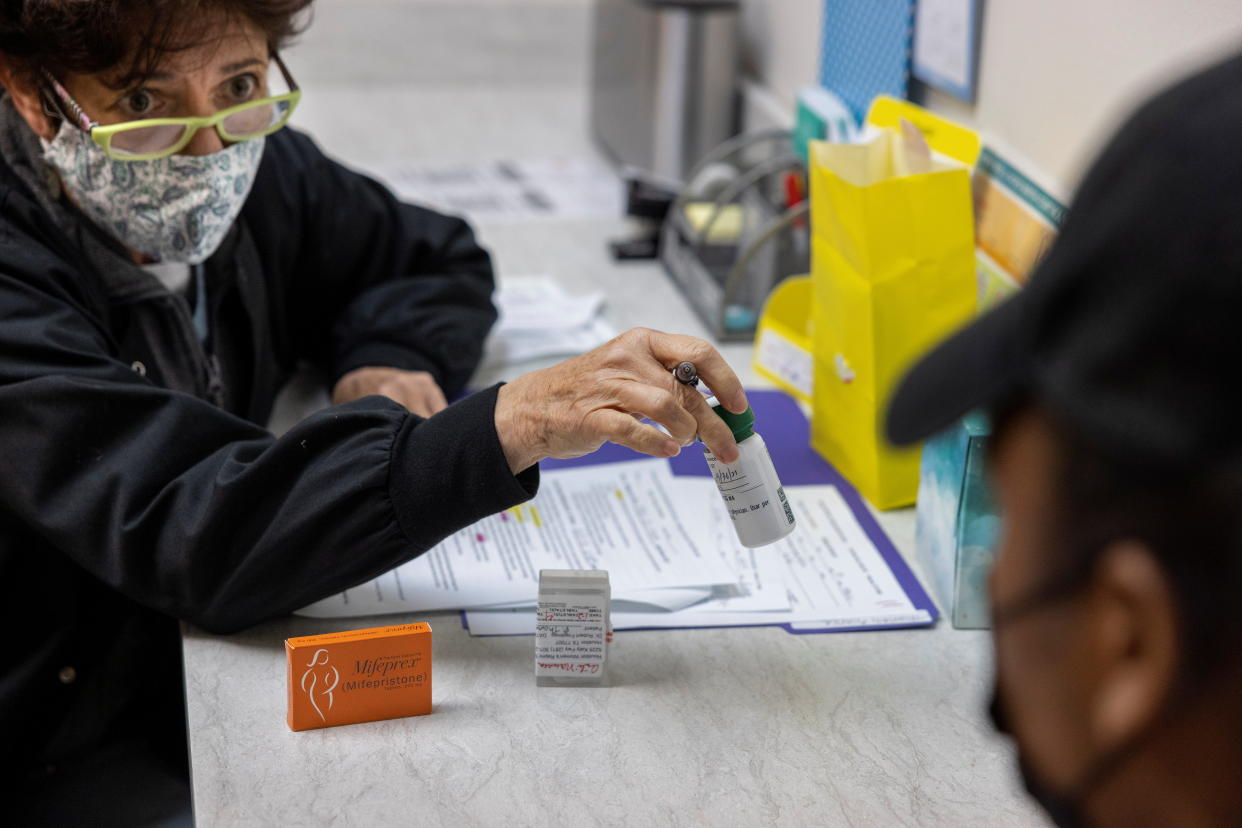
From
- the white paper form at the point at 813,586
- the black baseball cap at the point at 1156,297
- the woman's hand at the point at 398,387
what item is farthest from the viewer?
the woman's hand at the point at 398,387

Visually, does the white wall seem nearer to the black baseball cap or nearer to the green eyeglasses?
the black baseball cap

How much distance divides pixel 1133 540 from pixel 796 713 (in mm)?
544

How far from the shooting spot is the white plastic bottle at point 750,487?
988mm

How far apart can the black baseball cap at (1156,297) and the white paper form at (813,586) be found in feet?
2.08

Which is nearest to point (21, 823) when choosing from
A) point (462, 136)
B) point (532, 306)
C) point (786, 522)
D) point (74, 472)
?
point (74, 472)

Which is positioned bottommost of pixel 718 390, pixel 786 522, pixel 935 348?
pixel 786 522

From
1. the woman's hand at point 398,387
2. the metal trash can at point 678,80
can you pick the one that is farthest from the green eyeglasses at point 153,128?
the metal trash can at point 678,80

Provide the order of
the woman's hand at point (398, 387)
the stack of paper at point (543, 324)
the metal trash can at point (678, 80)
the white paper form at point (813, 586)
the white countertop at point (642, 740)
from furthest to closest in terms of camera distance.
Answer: the metal trash can at point (678, 80), the stack of paper at point (543, 324), the woman's hand at point (398, 387), the white paper form at point (813, 586), the white countertop at point (642, 740)

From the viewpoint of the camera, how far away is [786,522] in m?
1.00

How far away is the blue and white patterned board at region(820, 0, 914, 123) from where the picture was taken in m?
1.69

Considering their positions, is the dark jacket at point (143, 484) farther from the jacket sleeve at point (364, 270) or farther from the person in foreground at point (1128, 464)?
the person in foreground at point (1128, 464)

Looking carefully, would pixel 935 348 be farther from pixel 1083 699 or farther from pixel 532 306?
pixel 532 306

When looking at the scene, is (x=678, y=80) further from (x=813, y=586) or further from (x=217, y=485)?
(x=217, y=485)

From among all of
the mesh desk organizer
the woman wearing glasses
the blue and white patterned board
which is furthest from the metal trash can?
the woman wearing glasses
